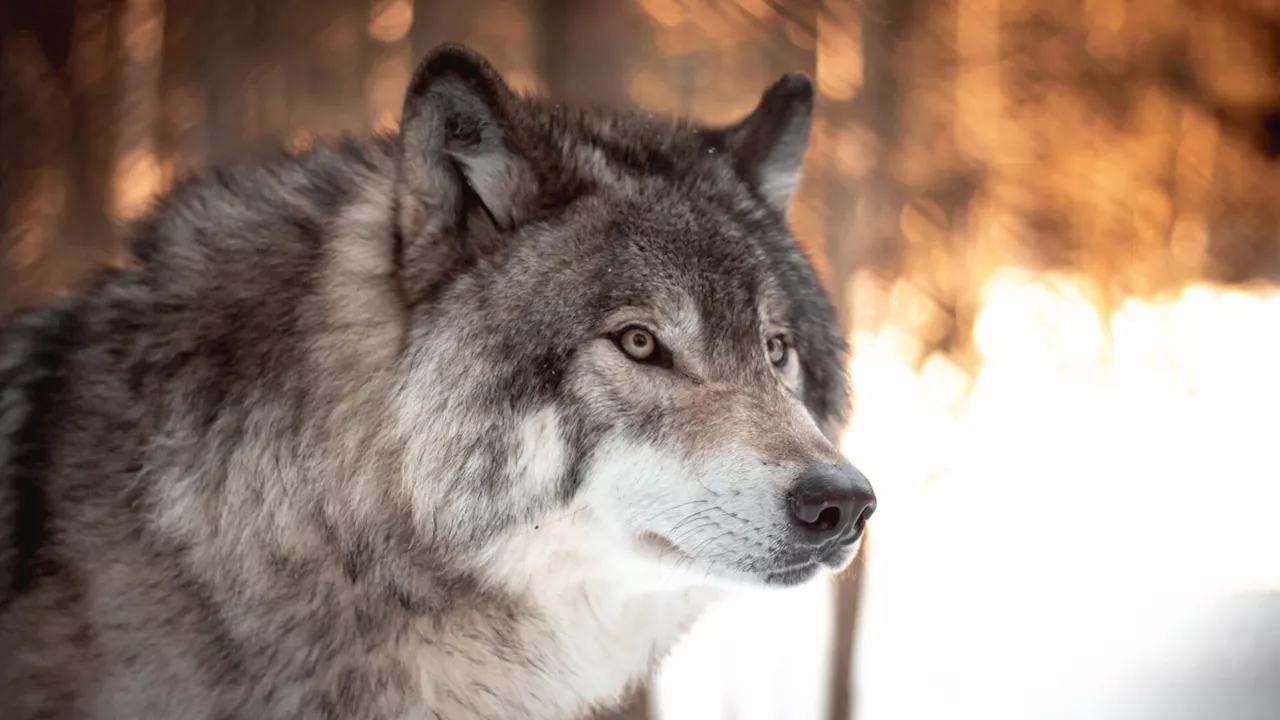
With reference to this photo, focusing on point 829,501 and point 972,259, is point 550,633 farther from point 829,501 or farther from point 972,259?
point 972,259

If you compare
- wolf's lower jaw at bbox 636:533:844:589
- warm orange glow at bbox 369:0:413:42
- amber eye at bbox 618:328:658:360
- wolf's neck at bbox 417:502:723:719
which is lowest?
wolf's neck at bbox 417:502:723:719

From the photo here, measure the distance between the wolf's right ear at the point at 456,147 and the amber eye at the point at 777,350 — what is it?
0.41 meters

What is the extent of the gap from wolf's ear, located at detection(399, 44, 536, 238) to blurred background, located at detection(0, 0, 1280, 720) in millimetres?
712

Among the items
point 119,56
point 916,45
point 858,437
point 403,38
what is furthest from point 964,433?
point 119,56

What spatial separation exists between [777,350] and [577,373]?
0.36 m

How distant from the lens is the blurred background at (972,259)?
1870mm

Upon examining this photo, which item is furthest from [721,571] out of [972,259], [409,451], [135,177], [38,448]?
[135,177]

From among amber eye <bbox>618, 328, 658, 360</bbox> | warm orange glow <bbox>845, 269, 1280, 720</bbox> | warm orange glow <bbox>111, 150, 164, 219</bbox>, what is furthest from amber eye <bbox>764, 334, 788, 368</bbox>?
warm orange glow <bbox>111, 150, 164, 219</bbox>

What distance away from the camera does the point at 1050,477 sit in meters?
2.15

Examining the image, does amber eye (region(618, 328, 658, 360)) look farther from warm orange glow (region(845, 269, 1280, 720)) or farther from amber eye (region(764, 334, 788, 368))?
warm orange glow (region(845, 269, 1280, 720))

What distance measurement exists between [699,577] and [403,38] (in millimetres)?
1233

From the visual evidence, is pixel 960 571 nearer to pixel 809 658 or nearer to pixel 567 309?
pixel 809 658

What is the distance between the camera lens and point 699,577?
1211 mm

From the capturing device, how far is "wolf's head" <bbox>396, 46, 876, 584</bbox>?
1.14 m
